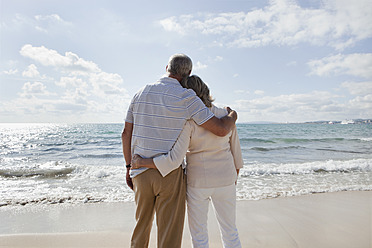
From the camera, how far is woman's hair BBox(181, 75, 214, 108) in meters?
1.89

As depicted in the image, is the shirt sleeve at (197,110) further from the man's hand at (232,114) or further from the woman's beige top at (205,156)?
the man's hand at (232,114)

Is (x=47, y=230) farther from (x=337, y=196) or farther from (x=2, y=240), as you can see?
(x=337, y=196)

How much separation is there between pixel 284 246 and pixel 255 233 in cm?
44

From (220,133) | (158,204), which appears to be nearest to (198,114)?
(220,133)

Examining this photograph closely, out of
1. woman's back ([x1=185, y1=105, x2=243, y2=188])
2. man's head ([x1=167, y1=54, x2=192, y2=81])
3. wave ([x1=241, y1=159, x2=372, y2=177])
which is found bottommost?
wave ([x1=241, y1=159, x2=372, y2=177])

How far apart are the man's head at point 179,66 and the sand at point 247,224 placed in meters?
2.14

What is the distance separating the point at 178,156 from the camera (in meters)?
1.76

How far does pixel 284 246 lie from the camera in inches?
113

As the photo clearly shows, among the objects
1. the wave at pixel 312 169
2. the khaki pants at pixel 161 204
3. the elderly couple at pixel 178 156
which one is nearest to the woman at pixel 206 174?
the elderly couple at pixel 178 156

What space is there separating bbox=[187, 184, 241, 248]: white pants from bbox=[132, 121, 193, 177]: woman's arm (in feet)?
1.18

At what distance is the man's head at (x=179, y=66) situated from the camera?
191 cm

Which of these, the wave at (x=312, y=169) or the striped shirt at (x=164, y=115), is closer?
the striped shirt at (x=164, y=115)

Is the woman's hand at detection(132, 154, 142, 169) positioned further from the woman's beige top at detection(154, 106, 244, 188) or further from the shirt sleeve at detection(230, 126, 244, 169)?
the shirt sleeve at detection(230, 126, 244, 169)

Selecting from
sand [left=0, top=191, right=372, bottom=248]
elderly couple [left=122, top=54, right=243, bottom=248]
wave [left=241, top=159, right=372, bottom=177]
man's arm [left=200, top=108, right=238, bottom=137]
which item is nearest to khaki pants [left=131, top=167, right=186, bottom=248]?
elderly couple [left=122, top=54, right=243, bottom=248]
